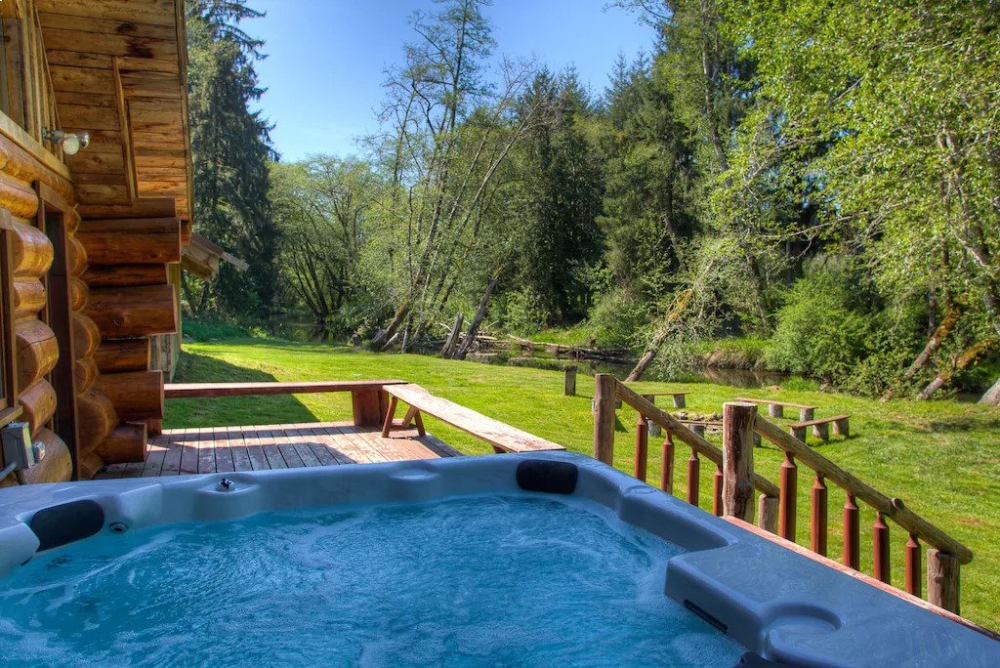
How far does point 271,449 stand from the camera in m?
4.75

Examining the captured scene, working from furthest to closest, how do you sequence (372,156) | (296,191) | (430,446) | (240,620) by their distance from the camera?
1. (296,191)
2. (372,156)
3. (430,446)
4. (240,620)

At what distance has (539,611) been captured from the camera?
2.23 m

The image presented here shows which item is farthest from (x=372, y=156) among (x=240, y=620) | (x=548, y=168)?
(x=240, y=620)

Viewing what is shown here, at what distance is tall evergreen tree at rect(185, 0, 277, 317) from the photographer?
58.6 ft

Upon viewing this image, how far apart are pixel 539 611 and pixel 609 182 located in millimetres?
17818

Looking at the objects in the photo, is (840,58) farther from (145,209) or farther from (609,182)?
(609,182)

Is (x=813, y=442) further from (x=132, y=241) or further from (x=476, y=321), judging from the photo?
(x=476, y=321)

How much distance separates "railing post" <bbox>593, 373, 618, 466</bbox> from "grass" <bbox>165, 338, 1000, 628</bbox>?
179 cm

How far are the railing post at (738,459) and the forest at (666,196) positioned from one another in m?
4.17

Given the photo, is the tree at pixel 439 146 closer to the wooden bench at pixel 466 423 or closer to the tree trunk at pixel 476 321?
the tree trunk at pixel 476 321

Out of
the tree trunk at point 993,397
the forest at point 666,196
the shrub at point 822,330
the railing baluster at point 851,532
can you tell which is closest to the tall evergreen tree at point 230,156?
the forest at point 666,196

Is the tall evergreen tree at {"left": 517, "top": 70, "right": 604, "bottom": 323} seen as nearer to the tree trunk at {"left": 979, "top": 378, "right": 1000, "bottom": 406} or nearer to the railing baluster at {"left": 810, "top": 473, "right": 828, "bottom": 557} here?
the tree trunk at {"left": 979, "top": 378, "right": 1000, "bottom": 406}

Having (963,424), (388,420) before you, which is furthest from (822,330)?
(388,420)

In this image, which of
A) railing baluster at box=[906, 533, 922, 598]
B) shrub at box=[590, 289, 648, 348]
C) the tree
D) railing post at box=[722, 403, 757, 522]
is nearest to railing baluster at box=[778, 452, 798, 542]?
railing post at box=[722, 403, 757, 522]
